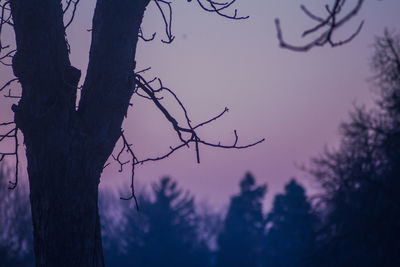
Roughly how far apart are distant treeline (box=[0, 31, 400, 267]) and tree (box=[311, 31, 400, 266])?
0.03 m

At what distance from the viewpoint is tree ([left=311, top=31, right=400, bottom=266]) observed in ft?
34.2

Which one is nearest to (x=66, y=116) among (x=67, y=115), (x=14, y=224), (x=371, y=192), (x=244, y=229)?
(x=67, y=115)

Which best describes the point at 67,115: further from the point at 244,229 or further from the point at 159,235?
the point at 244,229

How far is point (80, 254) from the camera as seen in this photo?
231 centimetres

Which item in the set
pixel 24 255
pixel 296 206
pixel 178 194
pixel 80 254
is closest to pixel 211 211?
pixel 178 194

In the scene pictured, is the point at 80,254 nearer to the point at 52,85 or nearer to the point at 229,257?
the point at 52,85

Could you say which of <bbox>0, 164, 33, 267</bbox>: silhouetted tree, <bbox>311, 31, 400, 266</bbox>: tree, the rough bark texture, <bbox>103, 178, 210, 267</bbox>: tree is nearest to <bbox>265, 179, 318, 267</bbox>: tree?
<bbox>103, 178, 210, 267</bbox>: tree

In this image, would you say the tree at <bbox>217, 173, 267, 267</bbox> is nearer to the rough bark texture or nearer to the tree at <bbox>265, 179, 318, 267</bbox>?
the tree at <bbox>265, 179, 318, 267</bbox>

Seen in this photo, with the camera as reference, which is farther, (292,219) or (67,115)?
(292,219)

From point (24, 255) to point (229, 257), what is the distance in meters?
17.9

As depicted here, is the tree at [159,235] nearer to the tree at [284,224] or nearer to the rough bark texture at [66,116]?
the tree at [284,224]

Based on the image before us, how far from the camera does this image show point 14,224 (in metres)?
19.2

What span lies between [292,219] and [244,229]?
16.6ft

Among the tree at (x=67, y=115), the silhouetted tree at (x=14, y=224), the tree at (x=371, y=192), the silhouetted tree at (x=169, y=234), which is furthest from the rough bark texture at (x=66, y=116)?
the silhouetted tree at (x=169, y=234)
